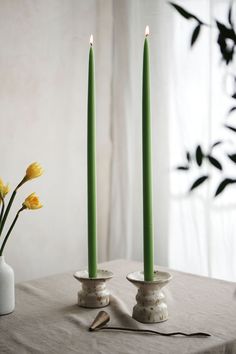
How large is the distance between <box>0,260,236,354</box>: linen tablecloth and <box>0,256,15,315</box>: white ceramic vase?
0.06ft

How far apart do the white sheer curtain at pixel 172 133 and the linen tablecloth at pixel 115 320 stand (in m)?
0.81

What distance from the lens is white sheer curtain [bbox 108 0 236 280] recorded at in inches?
88.6

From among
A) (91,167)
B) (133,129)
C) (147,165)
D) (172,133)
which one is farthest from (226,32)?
(133,129)

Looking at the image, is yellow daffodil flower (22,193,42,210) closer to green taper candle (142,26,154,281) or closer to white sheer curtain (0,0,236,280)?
green taper candle (142,26,154,281)

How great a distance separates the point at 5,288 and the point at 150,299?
1.06 feet

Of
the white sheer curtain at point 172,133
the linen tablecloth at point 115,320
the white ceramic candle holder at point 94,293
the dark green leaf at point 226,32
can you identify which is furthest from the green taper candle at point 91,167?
the white sheer curtain at point 172,133

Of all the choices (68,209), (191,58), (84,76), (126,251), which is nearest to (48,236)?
(68,209)

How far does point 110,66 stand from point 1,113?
0.70 metres

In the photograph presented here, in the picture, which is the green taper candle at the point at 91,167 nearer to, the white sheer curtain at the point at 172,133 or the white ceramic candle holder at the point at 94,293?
the white ceramic candle holder at the point at 94,293

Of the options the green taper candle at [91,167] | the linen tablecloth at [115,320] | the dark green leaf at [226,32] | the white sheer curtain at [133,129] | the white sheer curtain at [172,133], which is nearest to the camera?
the dark green leaf at [226,32]

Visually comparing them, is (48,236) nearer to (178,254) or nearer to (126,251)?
(126,251)

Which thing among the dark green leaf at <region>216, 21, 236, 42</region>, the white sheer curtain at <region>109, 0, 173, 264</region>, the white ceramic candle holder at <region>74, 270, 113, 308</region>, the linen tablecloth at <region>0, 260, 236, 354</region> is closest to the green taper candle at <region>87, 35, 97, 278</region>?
the white ceramic candle holder at <region>74, 270, 113, 308</region>

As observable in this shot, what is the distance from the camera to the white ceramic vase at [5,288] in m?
1.16

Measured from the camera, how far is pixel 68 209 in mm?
2568
